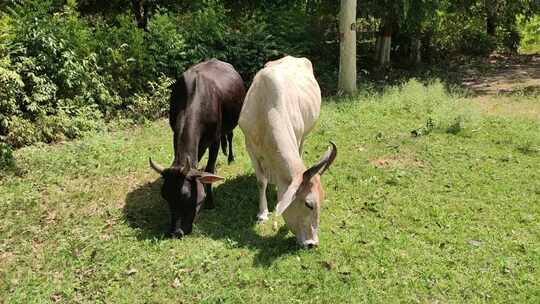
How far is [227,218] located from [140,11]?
30.2 feet

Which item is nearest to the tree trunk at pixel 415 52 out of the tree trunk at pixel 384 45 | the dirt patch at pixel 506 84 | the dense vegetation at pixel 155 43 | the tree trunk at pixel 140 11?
the dense vegetation at pixel 155 43

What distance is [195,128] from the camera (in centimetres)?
577

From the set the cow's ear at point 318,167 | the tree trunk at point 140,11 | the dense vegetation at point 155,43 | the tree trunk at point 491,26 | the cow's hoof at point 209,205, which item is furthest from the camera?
the tree trunk at point 491,26

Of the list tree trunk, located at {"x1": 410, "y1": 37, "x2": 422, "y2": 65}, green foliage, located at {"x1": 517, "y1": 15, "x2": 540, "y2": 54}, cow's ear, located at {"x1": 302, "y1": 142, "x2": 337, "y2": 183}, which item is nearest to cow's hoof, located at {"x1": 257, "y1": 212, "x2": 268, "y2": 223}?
cow's ear, located at {"x1": 302, "y1": 142, "x2": 337, "y2": 183}

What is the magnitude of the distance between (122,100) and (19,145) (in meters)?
2.34

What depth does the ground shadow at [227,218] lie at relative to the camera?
18.0 feet

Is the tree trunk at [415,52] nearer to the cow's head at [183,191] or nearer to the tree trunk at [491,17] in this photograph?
the tree trunk at [491,17]

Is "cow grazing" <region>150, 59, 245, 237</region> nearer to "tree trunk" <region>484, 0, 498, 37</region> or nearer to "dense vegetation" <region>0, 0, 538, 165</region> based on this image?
"dense vegetation" <region>0, 0, 538, 165</region>

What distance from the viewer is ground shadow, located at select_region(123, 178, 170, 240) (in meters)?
5.81

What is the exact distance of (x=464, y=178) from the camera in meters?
6.96

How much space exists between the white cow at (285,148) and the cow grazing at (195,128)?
54 cm

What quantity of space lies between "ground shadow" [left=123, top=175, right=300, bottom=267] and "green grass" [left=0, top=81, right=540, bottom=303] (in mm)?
24

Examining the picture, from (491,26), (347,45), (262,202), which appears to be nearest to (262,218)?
(262,202)

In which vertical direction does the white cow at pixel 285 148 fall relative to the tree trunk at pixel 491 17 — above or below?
below
